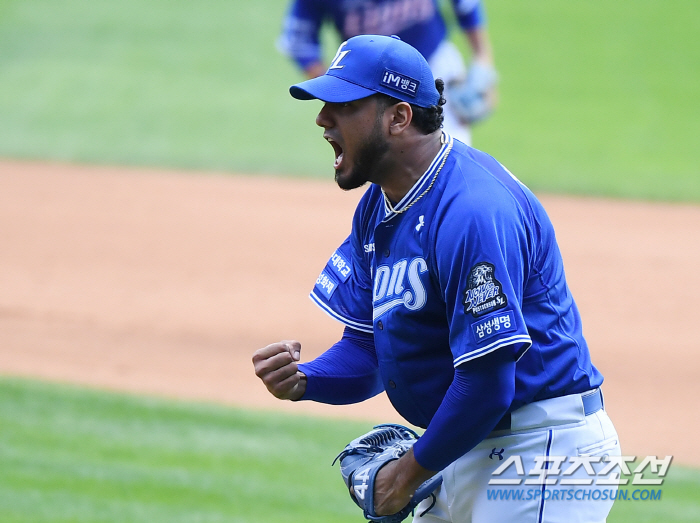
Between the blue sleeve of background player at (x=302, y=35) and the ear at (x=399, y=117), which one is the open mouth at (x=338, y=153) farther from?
the blue sleeve of background player at (x=302, y=35)

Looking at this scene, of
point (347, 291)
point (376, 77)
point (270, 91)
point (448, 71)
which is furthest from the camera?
point (270, 91)

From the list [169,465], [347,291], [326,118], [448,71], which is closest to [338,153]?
[326,118]

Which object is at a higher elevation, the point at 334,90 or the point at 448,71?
the point at 448,71

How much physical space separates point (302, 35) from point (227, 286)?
10.9 feet

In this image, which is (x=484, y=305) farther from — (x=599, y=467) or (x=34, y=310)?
(x=34, y=310)

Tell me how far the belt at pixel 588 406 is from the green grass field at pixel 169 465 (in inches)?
101

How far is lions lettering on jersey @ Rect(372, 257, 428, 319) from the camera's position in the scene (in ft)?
9.79

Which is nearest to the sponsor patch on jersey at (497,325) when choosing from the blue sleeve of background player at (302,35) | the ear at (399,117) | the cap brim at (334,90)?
the ear at (399,117)

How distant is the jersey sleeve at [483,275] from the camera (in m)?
2.75

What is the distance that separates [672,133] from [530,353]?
17.2 metres

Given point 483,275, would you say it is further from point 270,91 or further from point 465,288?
point 270,91

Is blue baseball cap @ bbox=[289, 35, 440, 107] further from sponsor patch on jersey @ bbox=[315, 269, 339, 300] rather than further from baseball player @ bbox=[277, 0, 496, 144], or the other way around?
baseball player @ bbox=[277, 0, 496, 144]

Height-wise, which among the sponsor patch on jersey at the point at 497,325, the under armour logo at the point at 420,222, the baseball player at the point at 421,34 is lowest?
the sponsor patch on jersey at the point at 497,325

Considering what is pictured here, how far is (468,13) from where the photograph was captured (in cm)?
799
